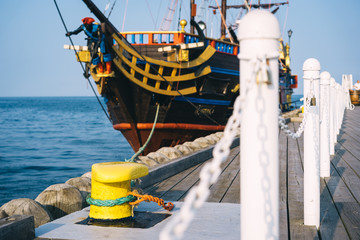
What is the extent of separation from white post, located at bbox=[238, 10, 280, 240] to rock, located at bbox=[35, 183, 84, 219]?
258 centimetres

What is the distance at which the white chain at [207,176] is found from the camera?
47.8 inches

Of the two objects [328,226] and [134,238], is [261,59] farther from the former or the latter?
[328,226]

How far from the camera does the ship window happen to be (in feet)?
40.4

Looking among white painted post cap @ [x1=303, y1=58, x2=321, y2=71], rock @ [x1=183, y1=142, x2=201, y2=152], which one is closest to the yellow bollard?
white painted post cap @ [x1=303, y1=58, x2=321, y2=71]

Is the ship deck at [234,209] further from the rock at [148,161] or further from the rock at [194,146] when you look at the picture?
the rock at [194,146]

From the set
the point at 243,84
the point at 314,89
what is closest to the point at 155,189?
the point at 314,89

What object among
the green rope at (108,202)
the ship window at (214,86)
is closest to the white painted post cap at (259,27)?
the green rope at (108,202)

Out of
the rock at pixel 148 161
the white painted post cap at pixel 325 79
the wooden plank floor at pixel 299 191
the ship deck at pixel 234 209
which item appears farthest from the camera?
the rock at pixel 148 161

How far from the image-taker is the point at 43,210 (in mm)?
3359

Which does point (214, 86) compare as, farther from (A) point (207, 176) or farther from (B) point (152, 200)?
(A) point (207, 176)

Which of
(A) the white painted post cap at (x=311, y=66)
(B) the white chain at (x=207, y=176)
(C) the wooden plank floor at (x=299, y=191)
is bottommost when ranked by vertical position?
(C) the wooden plank floor at (x=299, y=191)

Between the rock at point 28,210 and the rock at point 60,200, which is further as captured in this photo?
the rock at point 60,200

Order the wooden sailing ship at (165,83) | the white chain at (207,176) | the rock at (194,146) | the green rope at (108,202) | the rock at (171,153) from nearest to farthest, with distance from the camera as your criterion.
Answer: the white chain at (207,176)
the green rope at (108,202)
the rock at (171,153)
the rock at (194,146)
the wooden sailing ship at (165,83)

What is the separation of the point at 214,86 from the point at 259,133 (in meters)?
11.4
